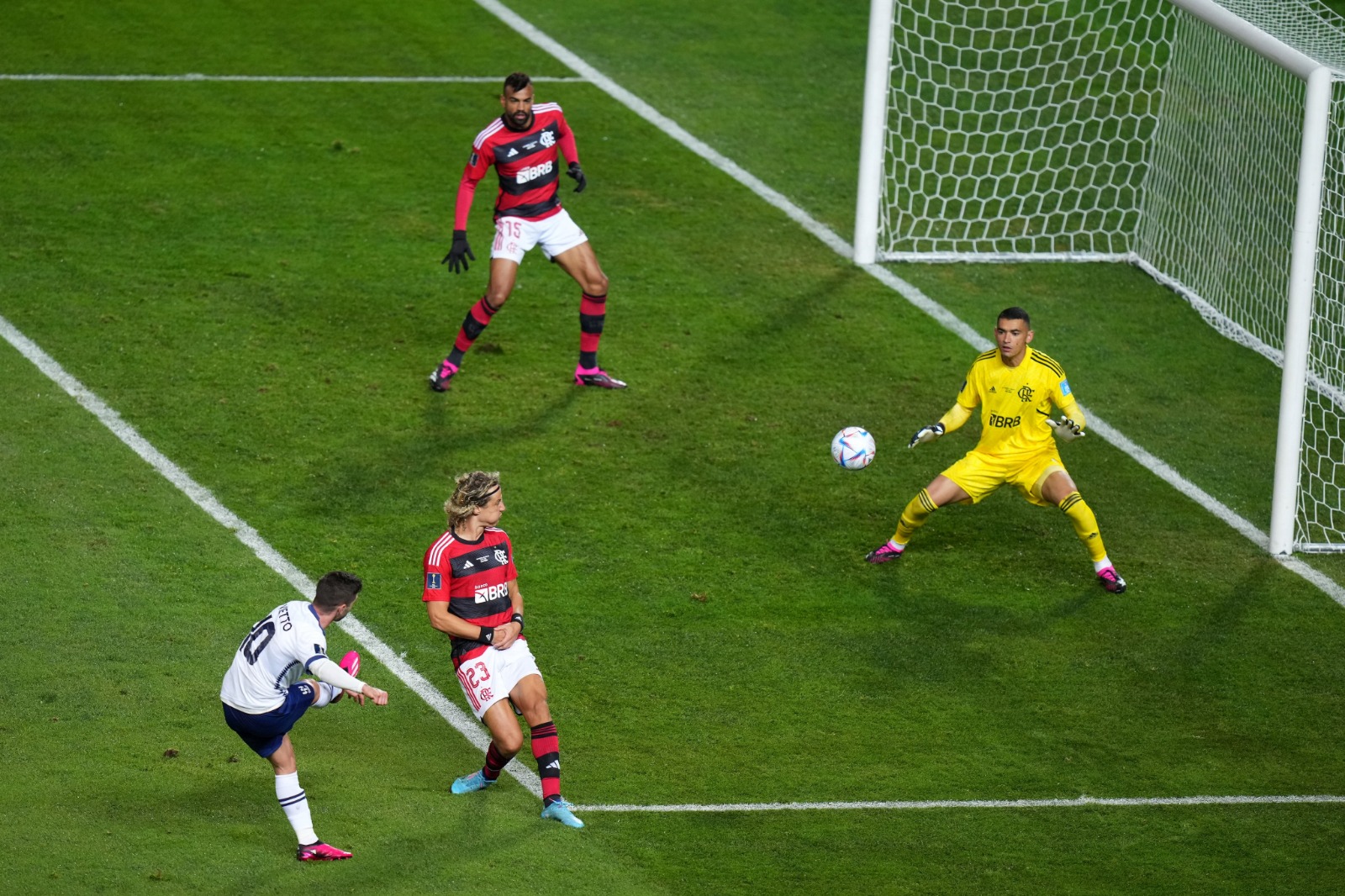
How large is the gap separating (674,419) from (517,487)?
59.4 inches

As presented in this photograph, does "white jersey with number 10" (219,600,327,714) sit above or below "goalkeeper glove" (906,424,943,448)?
below

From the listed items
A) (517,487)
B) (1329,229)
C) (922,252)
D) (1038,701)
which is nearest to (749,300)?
(922,252)

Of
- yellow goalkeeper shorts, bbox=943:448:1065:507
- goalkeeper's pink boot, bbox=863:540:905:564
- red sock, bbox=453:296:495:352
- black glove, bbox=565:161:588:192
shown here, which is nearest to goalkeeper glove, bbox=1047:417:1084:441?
yellow goalkeeper shorts, bbox=943:448:1065:507

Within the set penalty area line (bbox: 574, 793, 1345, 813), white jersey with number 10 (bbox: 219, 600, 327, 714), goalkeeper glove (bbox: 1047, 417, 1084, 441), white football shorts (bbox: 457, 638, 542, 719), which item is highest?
goalkeeper glove (bbox: 1047, 417, 1084, 441)

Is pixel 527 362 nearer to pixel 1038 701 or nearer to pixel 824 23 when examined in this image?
pixel 1038 701

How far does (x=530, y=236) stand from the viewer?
1295 centimetres

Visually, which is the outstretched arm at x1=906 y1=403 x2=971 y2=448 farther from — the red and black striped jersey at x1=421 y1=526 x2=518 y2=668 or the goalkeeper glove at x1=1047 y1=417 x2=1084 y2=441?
the red and black striped jersey at x1=421 y1=526 x2=518 y2=668

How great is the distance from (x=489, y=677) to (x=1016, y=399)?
3991 mm

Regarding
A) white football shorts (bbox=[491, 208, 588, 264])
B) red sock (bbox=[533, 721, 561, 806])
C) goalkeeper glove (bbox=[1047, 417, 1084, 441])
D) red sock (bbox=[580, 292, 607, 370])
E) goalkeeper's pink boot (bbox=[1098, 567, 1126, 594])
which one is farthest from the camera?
red sock (bbox=[580, 292, 607, 370])

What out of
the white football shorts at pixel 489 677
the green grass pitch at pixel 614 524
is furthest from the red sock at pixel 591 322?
the white football shorts at pixel 489 677

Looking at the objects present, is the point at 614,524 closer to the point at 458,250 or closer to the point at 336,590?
the point at 458,250

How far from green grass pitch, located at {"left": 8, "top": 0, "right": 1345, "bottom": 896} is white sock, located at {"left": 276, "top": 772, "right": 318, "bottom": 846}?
0.47 ft

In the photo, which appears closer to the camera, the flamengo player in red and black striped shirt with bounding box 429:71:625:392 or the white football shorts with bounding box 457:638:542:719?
the white football shorts with bounding box 457:638:542:719

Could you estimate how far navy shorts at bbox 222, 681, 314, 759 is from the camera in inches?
316
